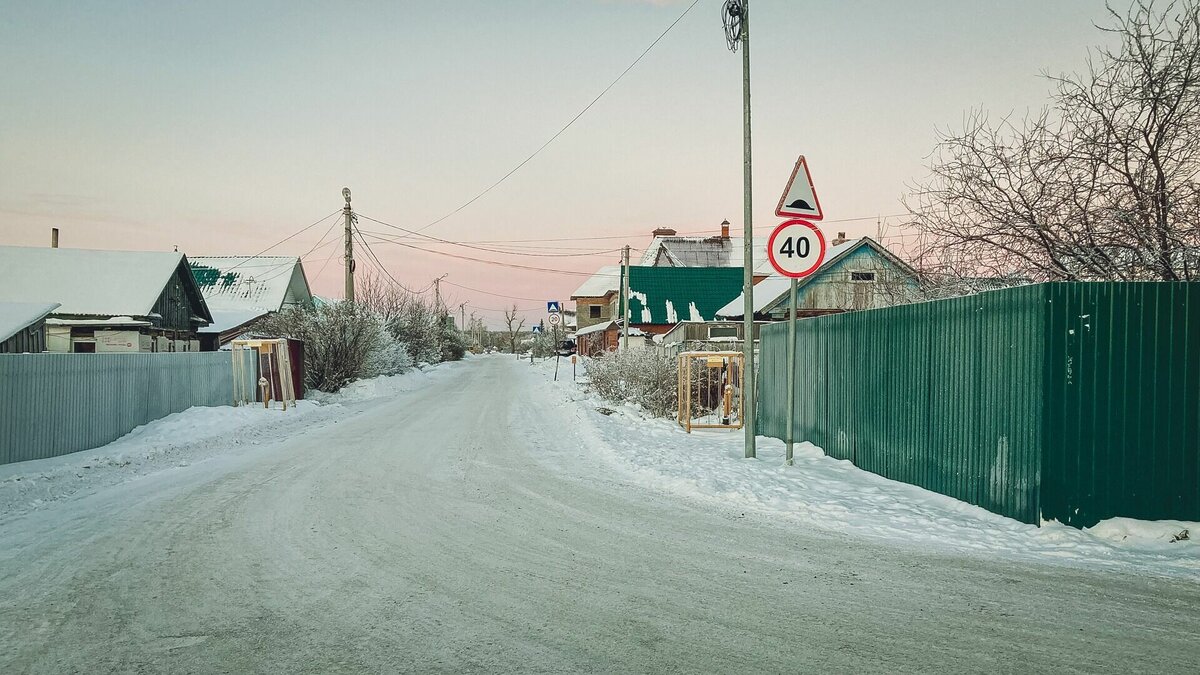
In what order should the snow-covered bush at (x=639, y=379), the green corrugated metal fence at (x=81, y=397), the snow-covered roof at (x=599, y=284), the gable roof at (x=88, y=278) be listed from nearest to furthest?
the green corrugated metal fence at (x=81, y=397) < the snow-covered bush at (x=639, y=379) < the gable roof at (x=88, y=278) < the snow-covered roof at (x=599, y=284)

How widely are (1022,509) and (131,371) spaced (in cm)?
1423

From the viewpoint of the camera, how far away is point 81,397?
11328 millimetres

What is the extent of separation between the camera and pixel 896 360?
25.8 feet

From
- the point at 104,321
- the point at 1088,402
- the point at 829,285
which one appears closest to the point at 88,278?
the point at 104,321

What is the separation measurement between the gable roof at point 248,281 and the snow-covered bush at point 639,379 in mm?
30283

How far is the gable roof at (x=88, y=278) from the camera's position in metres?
24.8

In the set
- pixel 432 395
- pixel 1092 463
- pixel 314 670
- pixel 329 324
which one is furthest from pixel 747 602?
pixel 329 324

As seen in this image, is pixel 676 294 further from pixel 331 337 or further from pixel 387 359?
pixel 331 337

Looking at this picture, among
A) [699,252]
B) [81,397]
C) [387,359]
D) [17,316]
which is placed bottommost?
[387,359]

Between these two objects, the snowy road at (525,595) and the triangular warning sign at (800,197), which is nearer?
the snowy road at (525,595)

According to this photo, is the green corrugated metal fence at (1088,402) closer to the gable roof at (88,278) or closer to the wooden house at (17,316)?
the wooden house at (17,316)

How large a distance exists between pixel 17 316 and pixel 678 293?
111ft

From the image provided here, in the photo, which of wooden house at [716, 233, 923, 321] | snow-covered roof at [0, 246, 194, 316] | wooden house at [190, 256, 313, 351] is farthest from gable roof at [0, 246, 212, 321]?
wooden house at [716, 233, 923, 321]

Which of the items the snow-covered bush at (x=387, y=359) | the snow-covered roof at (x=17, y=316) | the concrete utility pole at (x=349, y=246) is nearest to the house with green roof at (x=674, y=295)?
the snow-covered bush at (x=387, y=359)
